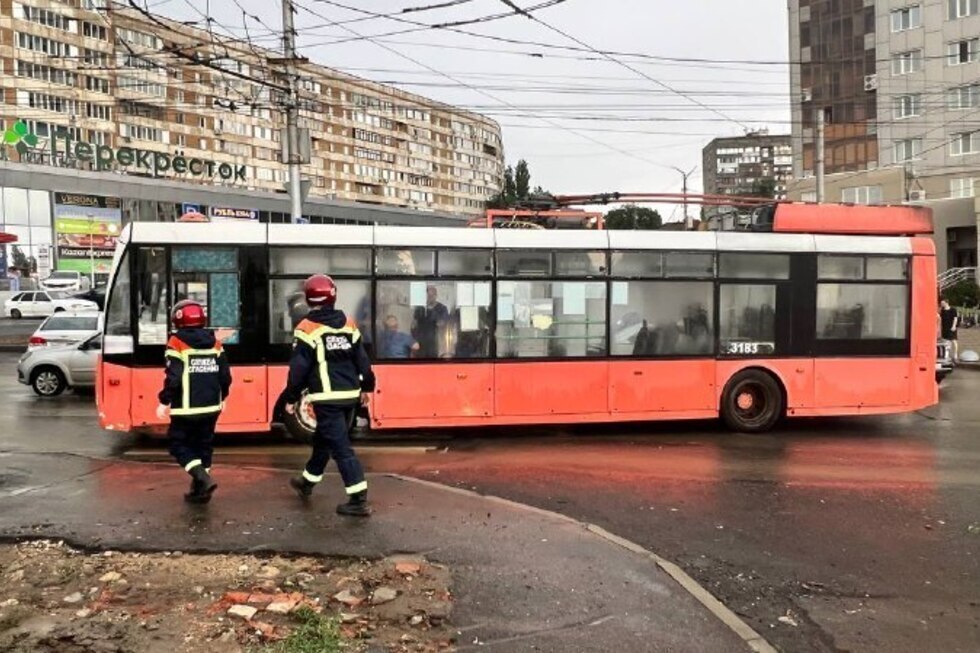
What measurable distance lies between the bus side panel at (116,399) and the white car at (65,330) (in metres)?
8.14

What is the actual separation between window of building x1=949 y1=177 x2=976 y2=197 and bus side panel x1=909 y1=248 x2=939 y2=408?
4776 cm

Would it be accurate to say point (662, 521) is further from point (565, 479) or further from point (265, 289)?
point (265, 289)

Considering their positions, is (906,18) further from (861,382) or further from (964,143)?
(861,382)

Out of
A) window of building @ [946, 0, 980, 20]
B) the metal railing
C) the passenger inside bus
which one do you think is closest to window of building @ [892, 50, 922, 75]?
window of building @ [946, 0, 980, 20]

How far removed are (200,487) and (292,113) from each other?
44.4 feet

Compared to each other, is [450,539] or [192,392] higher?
[192,392]

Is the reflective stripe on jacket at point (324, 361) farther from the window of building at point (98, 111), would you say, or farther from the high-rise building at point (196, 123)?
the window of building at point (98, 111)

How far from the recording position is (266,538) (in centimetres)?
555

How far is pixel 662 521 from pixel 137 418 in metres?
6.13

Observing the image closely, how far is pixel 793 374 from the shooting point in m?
11.0

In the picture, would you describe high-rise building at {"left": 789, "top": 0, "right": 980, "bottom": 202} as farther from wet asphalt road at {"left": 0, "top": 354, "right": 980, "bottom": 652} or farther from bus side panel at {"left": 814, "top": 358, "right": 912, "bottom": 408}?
wet asphalt road at {"left": 0, "top": 354, "right": 980, "bottom": 652}

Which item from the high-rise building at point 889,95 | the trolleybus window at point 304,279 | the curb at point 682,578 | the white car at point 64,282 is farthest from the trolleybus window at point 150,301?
the high-rise building at point 889,95

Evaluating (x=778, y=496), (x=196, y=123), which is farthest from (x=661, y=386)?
(x=196, y=123)

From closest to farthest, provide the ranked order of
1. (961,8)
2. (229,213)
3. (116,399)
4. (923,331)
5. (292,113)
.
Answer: (116,399), (923,331), (292,113), (961,8), (229,213)
